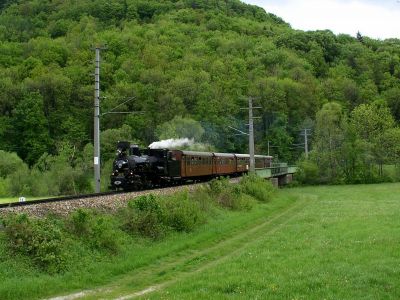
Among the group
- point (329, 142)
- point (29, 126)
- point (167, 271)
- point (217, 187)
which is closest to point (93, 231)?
point (167, 271)

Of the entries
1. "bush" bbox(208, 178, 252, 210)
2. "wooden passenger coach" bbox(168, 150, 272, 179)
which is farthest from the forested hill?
"bush" bbox(208, 178, 252, 210)

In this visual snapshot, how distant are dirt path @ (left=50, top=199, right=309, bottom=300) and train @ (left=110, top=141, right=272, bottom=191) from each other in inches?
372

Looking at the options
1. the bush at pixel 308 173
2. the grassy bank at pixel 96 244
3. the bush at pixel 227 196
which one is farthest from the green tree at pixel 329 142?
the grassy bank at pixel 96 244

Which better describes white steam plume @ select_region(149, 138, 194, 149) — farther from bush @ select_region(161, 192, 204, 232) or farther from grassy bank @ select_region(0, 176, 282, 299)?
grassy bank @ select_region(0, 176, 282, 299)

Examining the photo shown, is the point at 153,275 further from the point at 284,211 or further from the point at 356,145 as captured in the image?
the point at 356,145

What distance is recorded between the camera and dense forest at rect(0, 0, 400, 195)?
235ft

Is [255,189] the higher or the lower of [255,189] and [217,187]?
the lower

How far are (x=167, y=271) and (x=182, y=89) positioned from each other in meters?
79.3

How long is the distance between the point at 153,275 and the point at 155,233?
4.29 metres

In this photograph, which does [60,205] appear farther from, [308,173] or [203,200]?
[308,173]

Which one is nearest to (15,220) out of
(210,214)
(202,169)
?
(210,214)

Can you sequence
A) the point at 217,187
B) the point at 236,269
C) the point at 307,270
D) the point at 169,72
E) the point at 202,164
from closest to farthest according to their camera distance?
the point at 307,270
the point at 236,269
the point at 217,187
the point at 202,164
the point at 169,72

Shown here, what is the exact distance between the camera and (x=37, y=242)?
528 inches

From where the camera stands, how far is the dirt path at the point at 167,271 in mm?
12363
